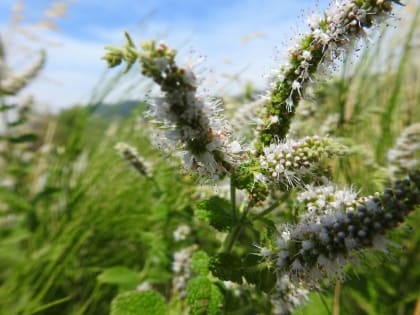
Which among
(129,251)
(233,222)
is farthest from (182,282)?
(129,251)

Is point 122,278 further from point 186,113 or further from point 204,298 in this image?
point 186,113

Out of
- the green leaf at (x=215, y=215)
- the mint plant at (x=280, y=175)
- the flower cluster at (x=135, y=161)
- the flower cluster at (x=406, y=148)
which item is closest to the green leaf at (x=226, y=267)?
the mint plant at (x=280, y=175)

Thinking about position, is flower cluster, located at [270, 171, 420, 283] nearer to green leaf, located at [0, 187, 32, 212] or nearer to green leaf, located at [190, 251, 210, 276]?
green leaf, located at [190, 251, 210, 276]

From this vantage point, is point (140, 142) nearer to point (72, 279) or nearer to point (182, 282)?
point (72, 279)

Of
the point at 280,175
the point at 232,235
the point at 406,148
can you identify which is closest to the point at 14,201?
the point at 232,235

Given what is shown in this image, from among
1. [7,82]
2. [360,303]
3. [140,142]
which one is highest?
[7,82]

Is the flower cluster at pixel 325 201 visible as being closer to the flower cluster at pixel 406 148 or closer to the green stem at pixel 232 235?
the green stem at pixel 232 235
